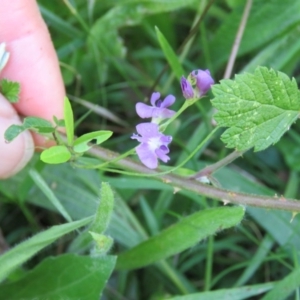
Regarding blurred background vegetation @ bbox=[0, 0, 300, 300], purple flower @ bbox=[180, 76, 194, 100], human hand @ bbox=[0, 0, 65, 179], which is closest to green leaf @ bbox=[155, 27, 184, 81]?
blurred background vegetation @ bbox=[0, 0, 300, 300]

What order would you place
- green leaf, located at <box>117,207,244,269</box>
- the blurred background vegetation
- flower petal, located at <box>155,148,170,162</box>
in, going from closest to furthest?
flower petal, located at <box>155,148,170,162</box> → green leaf, located at <box>117,207,244,269</box> → the blurred background vegetation

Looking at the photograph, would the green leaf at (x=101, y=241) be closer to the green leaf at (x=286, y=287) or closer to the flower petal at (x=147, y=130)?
the flower petal at (x=147, y=130)

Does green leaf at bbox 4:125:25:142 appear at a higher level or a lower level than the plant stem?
higher

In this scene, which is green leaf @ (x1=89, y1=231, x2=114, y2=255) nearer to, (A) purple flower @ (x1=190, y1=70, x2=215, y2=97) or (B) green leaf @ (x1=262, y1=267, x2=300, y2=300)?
(A) purple flower @ (x1=190, y1=70, x2=215, y2=97)

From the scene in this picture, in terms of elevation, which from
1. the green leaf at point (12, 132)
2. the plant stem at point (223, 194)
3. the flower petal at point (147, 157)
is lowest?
the plant stem at point (223, 194)

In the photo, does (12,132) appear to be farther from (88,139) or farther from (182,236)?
(182,236)

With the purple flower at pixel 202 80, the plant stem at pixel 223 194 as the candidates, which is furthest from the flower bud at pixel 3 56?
the purple flower at pixel 202 80
